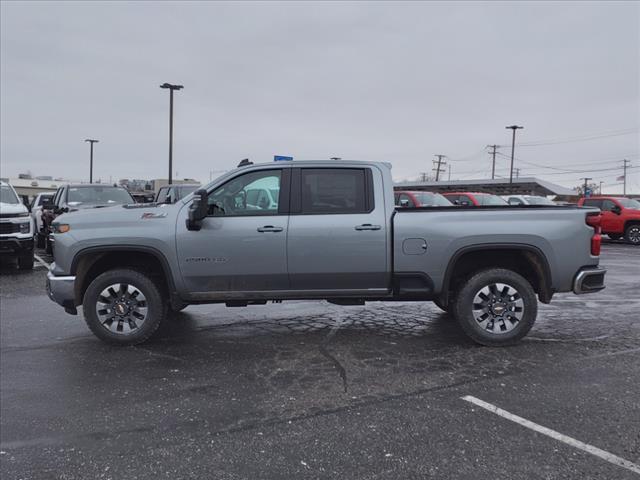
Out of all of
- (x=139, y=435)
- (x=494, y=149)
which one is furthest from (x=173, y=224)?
(x=494, y=149)

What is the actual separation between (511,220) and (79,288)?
4.64 meters

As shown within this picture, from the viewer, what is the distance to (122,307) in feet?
17.6

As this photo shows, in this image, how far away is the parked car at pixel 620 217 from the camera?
1877cm

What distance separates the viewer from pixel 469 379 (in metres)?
4.42

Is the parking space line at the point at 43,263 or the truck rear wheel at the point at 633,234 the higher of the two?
the truck rear wheel at the point at 633,234

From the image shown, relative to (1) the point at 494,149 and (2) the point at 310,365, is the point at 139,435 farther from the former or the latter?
(1) the point at 494,149

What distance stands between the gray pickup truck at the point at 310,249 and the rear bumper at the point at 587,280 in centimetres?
1

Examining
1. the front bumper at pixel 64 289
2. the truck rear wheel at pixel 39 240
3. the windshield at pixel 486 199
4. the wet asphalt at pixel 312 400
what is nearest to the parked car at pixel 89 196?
the truck rear wheel at pixel 39 240

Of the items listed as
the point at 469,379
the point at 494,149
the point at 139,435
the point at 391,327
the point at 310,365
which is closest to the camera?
the point at 139,435

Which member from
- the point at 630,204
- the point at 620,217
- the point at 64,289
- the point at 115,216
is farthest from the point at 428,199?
the point at 64,289

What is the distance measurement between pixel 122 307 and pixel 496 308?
3969 mm

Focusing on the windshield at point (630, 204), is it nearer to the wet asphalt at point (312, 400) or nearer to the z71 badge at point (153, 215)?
the wet asphalt at point (312, 400)

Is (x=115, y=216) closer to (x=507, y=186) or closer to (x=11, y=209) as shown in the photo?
(x=11, y=209)

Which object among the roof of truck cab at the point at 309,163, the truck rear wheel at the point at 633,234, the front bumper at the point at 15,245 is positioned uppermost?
the roof of truck cab at the point at 309,163
